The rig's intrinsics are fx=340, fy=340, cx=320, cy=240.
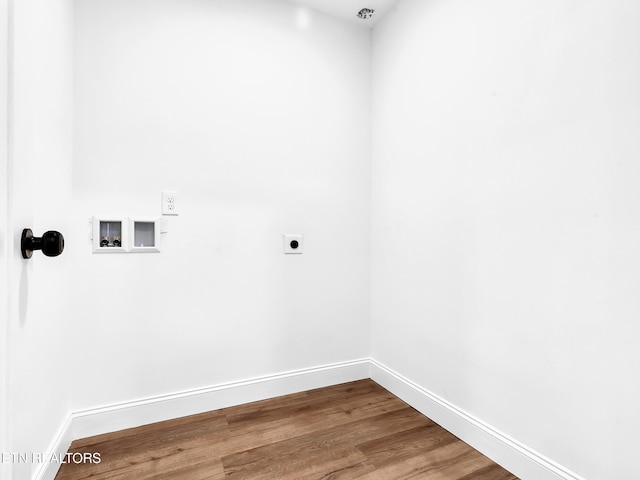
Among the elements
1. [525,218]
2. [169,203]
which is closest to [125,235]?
[169,203]

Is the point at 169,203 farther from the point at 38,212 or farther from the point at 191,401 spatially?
the point at 191,401

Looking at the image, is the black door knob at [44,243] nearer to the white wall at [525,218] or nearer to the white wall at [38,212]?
the white wall at [38,212]

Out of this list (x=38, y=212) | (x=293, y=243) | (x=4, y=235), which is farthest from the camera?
(x=293, y=243)

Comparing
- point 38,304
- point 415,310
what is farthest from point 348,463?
point 38,304

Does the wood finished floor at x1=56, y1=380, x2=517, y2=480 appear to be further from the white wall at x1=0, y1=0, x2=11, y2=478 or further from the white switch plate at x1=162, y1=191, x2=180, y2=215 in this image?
the white switch plate at x1=162, y1=191, x2=180, y2=215

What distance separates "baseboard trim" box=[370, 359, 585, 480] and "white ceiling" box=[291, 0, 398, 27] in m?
2.33

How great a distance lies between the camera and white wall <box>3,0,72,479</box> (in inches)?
29.0

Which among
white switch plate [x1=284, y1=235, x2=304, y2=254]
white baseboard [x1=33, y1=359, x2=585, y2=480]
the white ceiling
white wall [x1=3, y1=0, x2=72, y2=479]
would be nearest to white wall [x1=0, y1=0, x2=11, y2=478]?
white wall [x1=3, y1=0, x2=72, y2=479]

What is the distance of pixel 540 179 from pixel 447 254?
57 cm

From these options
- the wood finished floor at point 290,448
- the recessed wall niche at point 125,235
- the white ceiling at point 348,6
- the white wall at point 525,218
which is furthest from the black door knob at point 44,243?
the white ceiling at point 348,6

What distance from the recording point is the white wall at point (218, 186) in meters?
1.69

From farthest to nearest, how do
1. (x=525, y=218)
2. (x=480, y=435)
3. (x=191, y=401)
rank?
(x=191, y=401) < (x=480, y=435) < (x=525, y=218)

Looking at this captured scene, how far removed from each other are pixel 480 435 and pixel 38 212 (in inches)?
79.8

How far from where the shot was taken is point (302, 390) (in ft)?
7.08
